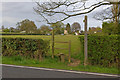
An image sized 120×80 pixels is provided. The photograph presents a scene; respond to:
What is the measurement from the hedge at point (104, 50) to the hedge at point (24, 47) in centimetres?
314

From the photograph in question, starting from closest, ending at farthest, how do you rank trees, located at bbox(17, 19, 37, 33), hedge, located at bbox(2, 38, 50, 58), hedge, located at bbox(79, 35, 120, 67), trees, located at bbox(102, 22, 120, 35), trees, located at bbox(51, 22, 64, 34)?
1. hedge, located at bbox(79, 35, 120, 67)
2. hedge, located at bbox(2, 38, 50, 58)
3. trees, located at bbox(51, 22, 64, 34)
4. trees, located at bbox(17, 19, 37, 33)
5. trees, located at bbox(102, 22, 120, 35)

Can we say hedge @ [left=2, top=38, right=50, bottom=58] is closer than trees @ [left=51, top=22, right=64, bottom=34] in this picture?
Yes

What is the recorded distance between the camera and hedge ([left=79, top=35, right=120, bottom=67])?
5.59m

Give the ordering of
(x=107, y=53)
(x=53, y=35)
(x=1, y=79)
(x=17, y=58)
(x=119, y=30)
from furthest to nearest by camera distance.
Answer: (x=119, y=30) → (x=53, y=35) → (x=17, y=58) → (x=107, y=53) → (x=1, y=79)

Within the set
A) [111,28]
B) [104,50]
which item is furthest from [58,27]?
[111,28]

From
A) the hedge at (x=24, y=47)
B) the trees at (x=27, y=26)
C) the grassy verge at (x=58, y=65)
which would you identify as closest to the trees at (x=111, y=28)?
the grassy verge at (x=58, y=65)

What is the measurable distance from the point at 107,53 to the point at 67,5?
4190 millimetres

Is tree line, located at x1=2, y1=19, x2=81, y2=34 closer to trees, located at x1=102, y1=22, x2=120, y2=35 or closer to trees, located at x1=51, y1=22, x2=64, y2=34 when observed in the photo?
trees, located at x1=51, y1=22, x2=64, y2=34

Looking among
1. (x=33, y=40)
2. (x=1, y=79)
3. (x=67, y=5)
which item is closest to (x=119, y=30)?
(x=67, y=5)

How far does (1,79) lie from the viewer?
386cm

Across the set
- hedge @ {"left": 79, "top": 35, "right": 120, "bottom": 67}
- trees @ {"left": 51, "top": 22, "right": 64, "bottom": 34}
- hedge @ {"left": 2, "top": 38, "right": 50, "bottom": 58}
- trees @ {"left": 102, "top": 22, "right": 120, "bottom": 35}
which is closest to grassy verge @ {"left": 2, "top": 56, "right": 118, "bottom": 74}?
hedge @ {"left": 79, "top": 35, "right": 120, "bottom": 67}

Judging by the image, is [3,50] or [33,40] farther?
[3,50]

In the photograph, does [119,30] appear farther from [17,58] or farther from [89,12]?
[17,58]

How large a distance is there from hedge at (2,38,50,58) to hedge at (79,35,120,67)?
3.14 m
